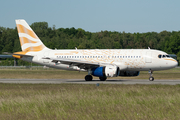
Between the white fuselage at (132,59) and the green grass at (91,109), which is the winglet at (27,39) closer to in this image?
the white fuselage at (132,59)

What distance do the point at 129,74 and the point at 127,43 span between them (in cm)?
12316

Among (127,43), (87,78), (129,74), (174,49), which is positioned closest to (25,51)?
(87,78)

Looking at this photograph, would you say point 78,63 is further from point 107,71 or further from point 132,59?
point 132,59

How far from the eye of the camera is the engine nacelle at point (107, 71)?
3416 centimetres

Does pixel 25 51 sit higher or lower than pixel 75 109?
higher

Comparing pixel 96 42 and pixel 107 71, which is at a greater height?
pixel 96 42

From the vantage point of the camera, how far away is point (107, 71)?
113 ft

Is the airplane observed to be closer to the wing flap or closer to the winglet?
the wing flap

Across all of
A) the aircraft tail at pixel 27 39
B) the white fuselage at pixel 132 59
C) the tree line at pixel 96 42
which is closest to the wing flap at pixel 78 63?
the white fuselage at pixel 132 59

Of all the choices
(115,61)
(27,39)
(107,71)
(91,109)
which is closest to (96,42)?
(27,39)

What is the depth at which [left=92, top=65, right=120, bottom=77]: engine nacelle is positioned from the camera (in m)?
34.2


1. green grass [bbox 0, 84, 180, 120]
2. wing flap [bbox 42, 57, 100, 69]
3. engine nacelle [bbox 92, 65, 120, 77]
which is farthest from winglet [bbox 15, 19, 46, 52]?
green grass [bbox 0, 84, 180, 120]

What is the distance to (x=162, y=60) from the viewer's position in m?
36.4

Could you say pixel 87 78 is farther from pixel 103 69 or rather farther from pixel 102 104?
pixel 102 104
